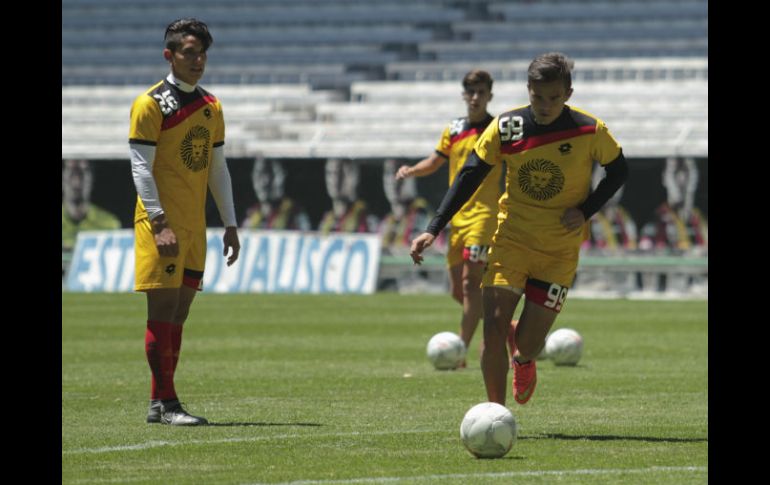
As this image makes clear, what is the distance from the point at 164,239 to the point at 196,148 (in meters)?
0.57

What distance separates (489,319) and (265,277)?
2250 cm

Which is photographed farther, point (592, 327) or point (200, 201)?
point (592, 327)

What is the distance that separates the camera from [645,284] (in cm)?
3083

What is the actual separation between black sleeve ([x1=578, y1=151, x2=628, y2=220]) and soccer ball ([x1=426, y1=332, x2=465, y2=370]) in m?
4.56

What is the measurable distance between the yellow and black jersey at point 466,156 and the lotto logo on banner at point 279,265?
17748 mm

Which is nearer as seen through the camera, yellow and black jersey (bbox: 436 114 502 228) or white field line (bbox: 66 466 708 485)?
white field line (bbox: 66 466 708 485)

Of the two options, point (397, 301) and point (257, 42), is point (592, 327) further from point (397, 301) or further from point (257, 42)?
point (257, 42)

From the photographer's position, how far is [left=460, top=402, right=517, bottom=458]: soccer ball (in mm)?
6492

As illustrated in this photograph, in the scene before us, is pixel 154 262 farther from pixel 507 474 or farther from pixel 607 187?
pixel 507 474

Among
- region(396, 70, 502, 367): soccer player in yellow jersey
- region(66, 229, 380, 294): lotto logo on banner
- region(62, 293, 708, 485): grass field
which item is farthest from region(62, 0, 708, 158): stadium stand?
region(396, 70, 502, 367): soccer player in yellow jersey

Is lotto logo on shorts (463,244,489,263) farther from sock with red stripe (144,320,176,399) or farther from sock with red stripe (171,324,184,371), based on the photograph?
sock with red stripe (144,320,176,399)

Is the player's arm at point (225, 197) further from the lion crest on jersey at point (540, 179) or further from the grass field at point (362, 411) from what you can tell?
the lion crest on jersey at point (540, 179)

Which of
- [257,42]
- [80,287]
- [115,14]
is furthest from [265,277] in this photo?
[115,14]

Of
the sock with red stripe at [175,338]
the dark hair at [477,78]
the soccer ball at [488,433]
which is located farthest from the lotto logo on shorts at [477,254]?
the soccer ball at [488,433]
